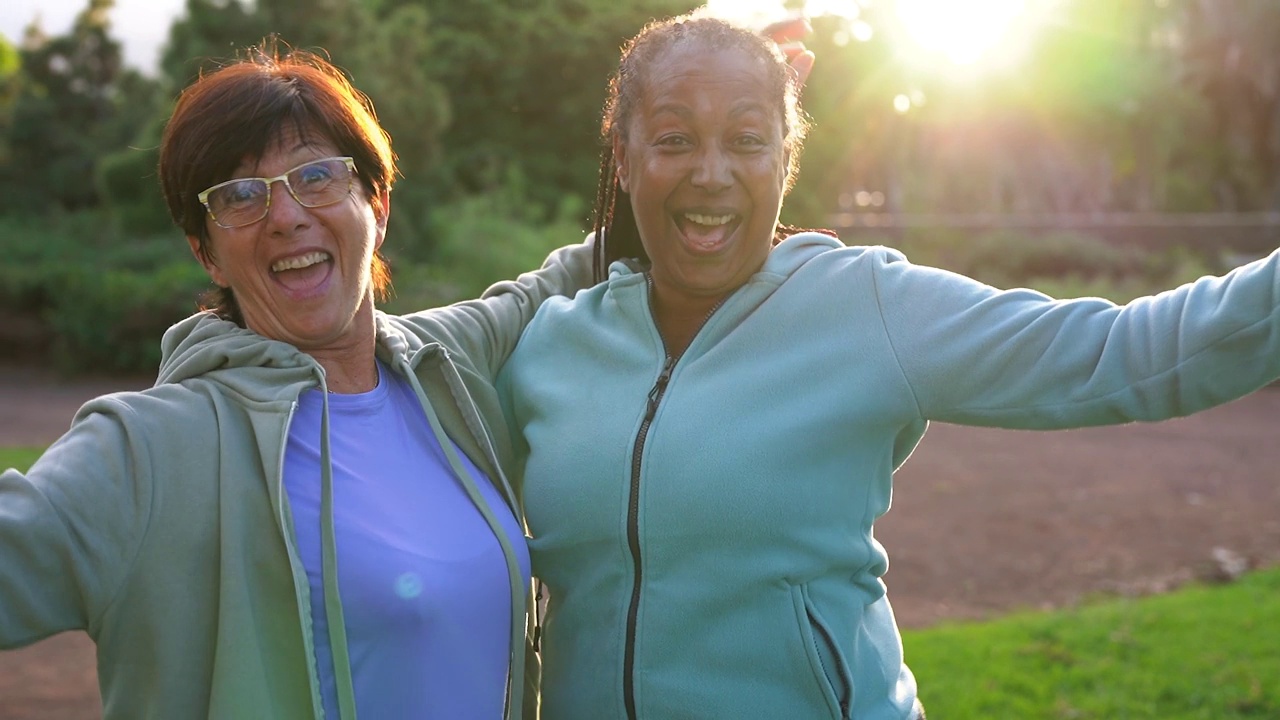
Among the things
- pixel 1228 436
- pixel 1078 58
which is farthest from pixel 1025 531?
pixel 1078 58

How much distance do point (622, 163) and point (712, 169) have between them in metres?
0.32

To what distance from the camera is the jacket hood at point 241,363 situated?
2340mm

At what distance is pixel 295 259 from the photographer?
97.1 inches

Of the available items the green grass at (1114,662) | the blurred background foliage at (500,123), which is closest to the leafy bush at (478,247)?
the blurred background foliage at (500,123)

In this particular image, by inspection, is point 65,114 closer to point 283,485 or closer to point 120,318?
point 120,318

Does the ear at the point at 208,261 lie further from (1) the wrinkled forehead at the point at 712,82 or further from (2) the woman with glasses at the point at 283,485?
(1) the wrinkled forehead at the point at 712,82

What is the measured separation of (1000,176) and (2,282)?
45942 millimetres

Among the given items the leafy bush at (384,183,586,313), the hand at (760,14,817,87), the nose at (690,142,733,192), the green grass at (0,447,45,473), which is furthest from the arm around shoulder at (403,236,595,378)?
the leafy bush at (384,183,586,313)

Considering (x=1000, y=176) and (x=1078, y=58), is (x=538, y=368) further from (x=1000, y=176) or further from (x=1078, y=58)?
(x=1000, y=176)

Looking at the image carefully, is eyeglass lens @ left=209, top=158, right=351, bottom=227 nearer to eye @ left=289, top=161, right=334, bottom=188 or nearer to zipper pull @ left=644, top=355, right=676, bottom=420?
eye @ left=289, top=161, right=334, bottom=188

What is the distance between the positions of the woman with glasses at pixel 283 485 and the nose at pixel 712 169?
0.66 metres

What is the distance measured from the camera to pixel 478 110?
20594 mm

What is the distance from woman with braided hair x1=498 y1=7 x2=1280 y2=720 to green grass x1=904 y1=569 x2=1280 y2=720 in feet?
10.3

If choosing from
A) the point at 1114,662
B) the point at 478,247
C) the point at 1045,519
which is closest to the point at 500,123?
the point at 478,247
